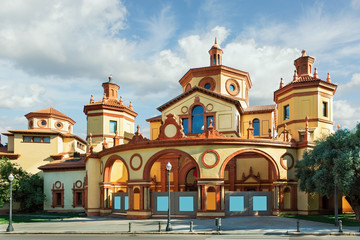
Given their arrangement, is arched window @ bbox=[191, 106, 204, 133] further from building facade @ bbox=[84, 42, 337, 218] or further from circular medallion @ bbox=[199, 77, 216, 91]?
circular medallion @ bbox=[199, 77, 216, 91]

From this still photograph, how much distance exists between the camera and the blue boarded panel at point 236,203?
32.0m

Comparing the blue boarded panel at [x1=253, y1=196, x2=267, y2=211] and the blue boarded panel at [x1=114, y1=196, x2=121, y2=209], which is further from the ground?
the blue boarded panel at [x1=253, y1=196, x2=267, y2=211]

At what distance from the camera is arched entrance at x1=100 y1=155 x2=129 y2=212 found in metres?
37.0

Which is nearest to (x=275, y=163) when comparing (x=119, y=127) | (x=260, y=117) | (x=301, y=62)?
(x=260, y=117)

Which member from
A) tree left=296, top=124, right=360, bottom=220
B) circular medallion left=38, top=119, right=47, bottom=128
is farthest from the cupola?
circular medallion left=38, top=119, right=47, bottom=128

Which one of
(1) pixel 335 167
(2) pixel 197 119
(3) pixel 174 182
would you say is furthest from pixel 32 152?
(1) pixel 335 167

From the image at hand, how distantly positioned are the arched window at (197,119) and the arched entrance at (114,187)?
27.2 ft

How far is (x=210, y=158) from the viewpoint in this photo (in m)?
31.6

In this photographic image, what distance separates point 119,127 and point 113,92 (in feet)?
17.3

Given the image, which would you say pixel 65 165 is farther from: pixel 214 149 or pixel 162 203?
pixel 214 149

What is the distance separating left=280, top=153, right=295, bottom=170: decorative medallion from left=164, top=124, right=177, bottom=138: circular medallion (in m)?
9.33

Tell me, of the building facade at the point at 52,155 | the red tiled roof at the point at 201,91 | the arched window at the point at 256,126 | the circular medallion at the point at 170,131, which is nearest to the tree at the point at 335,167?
the circular medallion at the point at 170,131

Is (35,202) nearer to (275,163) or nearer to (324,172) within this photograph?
(275,163)

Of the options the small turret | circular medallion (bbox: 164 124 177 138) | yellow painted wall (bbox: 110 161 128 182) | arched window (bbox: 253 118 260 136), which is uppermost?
the small turret
